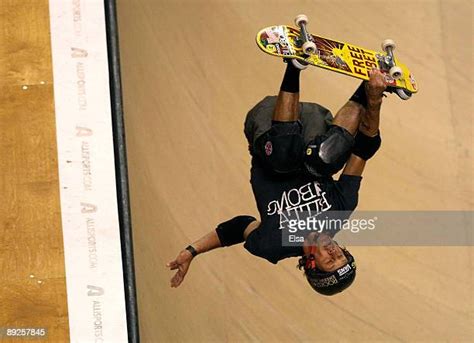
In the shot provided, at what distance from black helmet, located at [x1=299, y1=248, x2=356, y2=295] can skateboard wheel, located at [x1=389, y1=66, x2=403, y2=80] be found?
1259 mm

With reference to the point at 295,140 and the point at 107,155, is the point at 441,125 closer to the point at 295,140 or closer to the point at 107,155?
the point at 295,140

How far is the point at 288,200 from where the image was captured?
5246 millimetres

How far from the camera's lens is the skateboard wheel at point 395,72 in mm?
4957

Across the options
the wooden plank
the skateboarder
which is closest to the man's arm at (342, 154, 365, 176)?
the skateboarder

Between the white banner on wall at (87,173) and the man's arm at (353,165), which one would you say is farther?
the white banner on wall at (87,173)

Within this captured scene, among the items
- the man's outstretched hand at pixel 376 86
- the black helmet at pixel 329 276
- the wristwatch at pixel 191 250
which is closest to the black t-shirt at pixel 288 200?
the black helmet at pixel 329 276

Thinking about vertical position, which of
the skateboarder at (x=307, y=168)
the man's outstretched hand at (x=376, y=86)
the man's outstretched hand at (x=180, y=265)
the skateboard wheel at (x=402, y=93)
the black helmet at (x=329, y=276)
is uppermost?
the man's outstretched hand at (x=376, y=86)

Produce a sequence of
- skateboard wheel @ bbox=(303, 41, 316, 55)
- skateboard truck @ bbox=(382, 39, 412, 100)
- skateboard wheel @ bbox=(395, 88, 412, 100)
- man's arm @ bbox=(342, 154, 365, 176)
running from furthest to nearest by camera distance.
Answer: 1. man's arm @ bbox=(342, 154, 365, 176)
2. skateboard wheel @ bbox=(395, 88, 412, 100)
3. skateboard truck @ bbox=(382, 39, 412, 100)
4. skateboard wheel @ bbox=(303, 41, 316, 55)

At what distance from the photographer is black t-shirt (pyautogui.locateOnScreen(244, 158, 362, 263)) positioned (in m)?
5.20

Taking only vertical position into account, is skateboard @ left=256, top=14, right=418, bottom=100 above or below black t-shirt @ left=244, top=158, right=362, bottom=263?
above

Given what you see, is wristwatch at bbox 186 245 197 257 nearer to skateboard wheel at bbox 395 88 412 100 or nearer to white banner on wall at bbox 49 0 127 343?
white banner on wall at bbox 49 0 127 343

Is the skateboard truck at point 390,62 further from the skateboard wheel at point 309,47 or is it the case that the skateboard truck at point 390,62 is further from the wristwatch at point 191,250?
the wristwatch at point 191,250

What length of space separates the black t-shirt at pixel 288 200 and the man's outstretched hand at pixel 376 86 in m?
0.63

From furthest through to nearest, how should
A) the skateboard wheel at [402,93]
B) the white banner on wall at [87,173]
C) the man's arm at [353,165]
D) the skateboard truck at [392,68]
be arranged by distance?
the white banner on wall at [87,173] < the man's arm at [353,165] < the skateboard wheel at [402,93] < the skateboard truck at [392,68]
